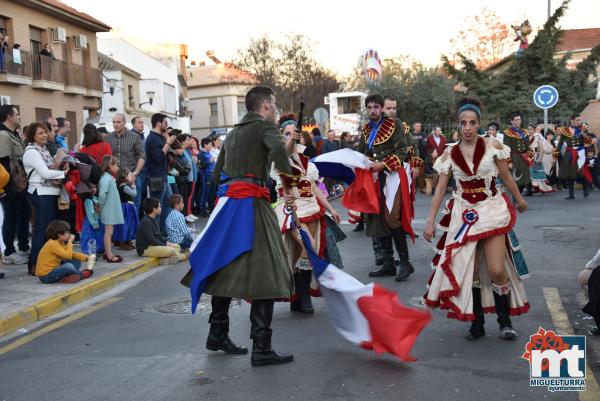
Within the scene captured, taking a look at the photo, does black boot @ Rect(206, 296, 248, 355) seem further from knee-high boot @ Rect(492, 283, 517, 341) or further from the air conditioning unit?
the air conditioning unit

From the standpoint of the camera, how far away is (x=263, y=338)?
5.41 metres

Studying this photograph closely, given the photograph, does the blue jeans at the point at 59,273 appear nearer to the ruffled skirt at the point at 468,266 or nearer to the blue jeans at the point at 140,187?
the blue jeans at the point at 140,187

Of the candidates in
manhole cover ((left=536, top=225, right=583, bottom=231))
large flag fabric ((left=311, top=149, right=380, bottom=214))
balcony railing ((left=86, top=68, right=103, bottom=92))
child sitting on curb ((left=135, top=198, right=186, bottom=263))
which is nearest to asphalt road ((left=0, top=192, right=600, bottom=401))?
large flag fabric ((left=311, top=149, right=380, bottom=214))

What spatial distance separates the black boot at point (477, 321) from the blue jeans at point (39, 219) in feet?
18.6

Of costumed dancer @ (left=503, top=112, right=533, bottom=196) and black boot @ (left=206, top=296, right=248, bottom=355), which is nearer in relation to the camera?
black boot @ (left=206, top=296, right=248, bottom=355)

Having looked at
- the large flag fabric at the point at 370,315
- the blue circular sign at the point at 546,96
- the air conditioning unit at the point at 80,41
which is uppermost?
the air conditioning unit at the point at 80,41

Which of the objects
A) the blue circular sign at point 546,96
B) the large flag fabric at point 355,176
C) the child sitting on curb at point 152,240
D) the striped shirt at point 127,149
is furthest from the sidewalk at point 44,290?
the blue circular sign at point 546,96

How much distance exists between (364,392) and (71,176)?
632cm

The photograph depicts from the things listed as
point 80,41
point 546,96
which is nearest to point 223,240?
point 546,96

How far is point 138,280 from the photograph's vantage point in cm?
970

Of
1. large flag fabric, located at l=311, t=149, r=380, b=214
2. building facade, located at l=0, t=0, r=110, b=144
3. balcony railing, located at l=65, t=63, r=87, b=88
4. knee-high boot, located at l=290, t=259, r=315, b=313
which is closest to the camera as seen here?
knee-high boot, located at l=290, t=259, r=315, b=313

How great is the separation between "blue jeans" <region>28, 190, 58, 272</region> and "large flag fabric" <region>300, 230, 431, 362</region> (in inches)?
183

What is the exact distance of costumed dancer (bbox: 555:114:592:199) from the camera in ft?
63.3

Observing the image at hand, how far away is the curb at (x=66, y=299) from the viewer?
23.6ft
